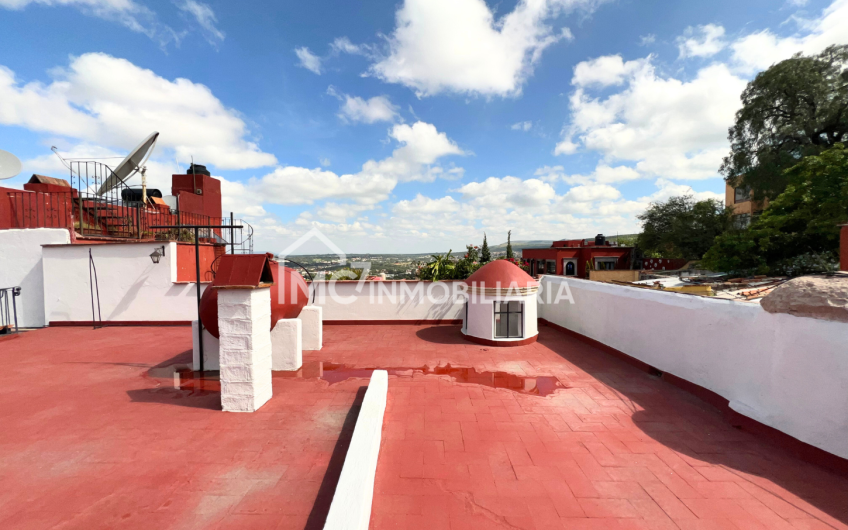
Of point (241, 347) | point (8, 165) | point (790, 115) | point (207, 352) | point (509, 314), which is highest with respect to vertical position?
point (790, 115)

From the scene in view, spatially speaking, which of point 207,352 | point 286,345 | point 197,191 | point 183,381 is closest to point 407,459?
point 286,345

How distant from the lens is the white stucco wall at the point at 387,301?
10.4 metres

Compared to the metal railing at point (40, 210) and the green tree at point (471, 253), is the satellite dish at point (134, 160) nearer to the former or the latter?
the metal railing at point (40, 210)

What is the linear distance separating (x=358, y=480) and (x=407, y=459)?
42.6 inches

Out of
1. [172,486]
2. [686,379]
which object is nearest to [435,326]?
[686,379]

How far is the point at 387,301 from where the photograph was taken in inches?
415

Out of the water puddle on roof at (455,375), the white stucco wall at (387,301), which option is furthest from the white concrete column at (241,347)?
the white stucco wall at (387,301)

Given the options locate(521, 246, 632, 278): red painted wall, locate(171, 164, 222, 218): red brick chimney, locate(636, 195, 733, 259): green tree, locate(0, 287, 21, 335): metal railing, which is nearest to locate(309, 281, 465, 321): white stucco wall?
locate(0, 287, 21, 335): metal railing

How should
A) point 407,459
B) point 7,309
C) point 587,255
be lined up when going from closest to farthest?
point 407,459, point 7,309, point 587,255

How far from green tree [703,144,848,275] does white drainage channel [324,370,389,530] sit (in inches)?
738

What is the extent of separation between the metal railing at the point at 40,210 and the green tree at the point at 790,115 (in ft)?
120

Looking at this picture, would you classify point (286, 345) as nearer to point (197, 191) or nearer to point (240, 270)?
point (240, 270)

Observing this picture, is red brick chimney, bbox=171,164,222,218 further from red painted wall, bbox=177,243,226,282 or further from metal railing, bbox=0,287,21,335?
metal railing, bbox=0,287,21,335

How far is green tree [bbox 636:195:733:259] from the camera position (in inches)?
1043
